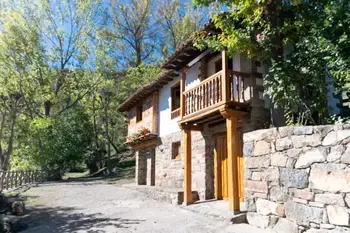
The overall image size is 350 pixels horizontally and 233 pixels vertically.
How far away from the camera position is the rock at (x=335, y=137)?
4652 mm

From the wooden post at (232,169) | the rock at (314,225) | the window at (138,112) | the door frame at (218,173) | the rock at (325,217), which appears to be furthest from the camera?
the window at (138,112)

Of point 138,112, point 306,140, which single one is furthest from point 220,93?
point 138,112

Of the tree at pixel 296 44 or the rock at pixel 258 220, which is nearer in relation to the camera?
the rock at pixel 258 220

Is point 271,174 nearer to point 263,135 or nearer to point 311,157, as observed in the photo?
point 263,135

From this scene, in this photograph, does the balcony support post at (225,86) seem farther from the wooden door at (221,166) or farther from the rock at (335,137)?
the rock at (335,137)

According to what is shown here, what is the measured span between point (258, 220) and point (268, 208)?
417 mm

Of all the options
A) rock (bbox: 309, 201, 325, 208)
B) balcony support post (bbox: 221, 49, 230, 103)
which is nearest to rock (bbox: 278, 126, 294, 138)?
rock (bbox: 309, 201, 325, 208)

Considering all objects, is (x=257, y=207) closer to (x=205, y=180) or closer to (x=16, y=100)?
(x=205, y=180)

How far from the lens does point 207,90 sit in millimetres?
8594

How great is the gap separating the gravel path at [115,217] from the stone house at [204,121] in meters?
0.96

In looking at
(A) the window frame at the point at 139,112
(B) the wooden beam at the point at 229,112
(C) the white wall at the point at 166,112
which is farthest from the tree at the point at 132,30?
(B) the wooden beam at the point at 229,112

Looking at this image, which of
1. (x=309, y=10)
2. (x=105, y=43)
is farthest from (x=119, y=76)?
(x=309, y=10)

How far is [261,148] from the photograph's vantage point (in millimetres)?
6398

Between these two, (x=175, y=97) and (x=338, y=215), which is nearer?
(x=338, y=215)
